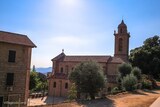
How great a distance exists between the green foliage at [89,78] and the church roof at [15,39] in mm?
7497

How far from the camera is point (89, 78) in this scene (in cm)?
3134

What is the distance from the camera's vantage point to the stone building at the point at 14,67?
95.0 ft

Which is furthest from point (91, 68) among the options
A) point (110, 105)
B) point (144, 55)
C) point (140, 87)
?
point (144, 55)

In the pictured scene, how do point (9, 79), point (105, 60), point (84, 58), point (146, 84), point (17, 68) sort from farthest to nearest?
point (84, 58) → point (105, 60) → point (146, 84) → point (17, 68) → point (9, 79)

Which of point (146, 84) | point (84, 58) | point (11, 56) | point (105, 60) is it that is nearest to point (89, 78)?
point (11, 56)

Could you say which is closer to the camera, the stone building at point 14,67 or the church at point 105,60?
the stone building at point 14,67

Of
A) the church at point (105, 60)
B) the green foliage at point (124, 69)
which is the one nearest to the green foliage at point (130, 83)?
the green foliage at point (124, 69)

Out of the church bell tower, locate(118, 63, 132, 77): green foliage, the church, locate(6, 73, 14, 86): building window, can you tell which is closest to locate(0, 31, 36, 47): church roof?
locate(6, 73, 14, 86): building window

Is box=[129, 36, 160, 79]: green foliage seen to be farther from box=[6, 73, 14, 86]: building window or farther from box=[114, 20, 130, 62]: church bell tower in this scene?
box=[6, 73, 14, 86]: building window

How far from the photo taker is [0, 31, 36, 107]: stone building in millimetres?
28947

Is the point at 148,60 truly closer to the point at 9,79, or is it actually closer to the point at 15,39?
the point at 15,39

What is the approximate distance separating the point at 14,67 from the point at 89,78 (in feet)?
33.4

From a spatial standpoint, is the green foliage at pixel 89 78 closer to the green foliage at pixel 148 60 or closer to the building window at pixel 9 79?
the building window at pixel 9 79

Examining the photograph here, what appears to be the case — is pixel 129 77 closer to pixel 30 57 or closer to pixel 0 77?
pixel 30 57
